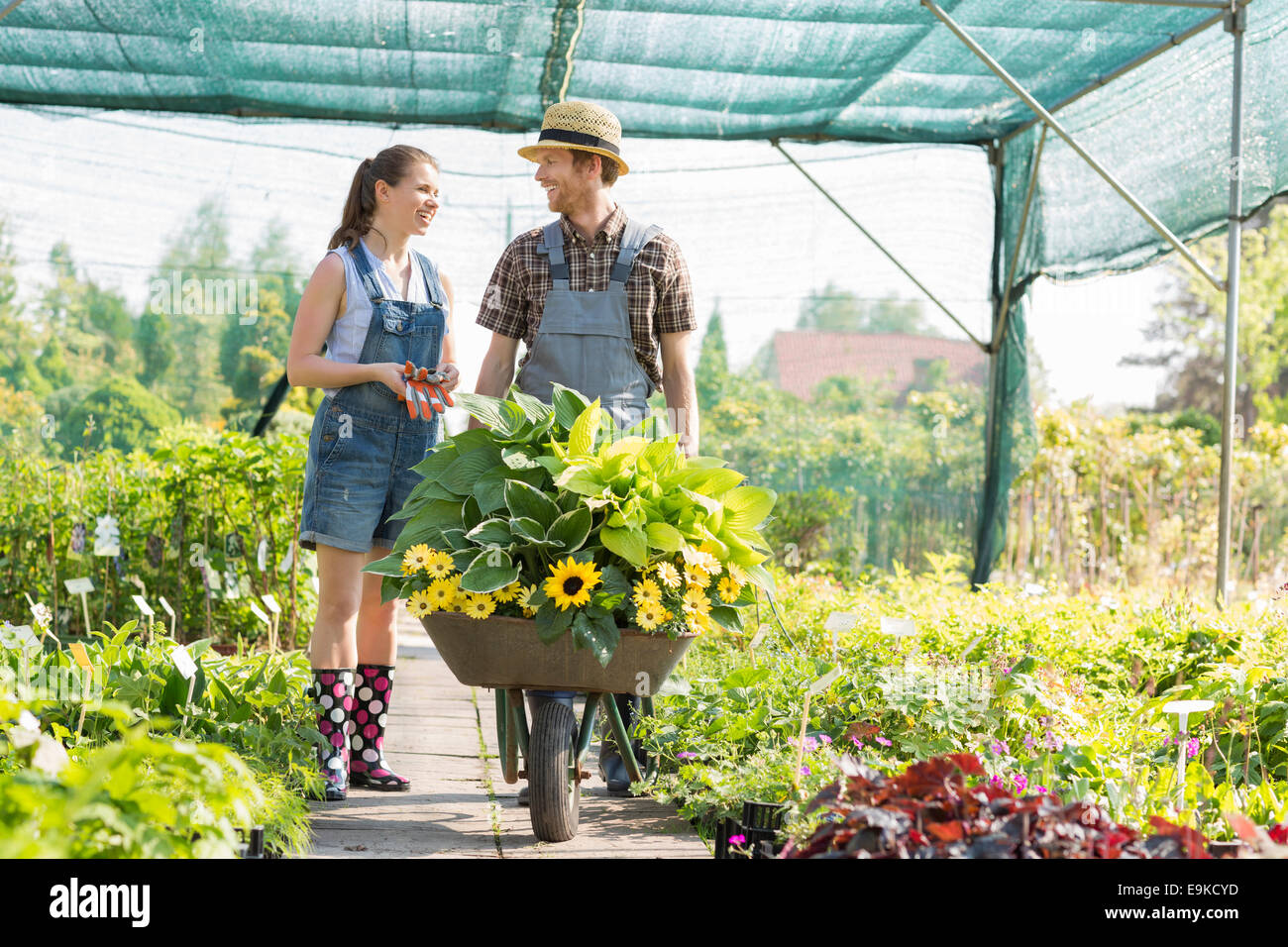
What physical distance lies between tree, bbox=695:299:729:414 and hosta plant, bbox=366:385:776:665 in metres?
4.04

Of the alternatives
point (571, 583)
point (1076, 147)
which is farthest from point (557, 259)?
point (1076, 147)

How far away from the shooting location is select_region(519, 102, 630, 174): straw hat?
9.13 ft

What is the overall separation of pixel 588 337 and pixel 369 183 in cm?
68

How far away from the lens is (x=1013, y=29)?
4742 mm

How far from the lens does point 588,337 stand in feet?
9.48

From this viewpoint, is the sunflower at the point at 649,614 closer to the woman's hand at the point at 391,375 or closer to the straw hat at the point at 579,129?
the woman's hand at the point at 391,375

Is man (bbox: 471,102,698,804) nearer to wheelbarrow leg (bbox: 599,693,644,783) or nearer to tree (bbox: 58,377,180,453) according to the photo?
wheelbarrow leg (bbox: 599,693,644,783)

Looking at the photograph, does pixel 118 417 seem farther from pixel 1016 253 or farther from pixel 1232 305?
pixel 1232 305

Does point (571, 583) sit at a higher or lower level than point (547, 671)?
higher

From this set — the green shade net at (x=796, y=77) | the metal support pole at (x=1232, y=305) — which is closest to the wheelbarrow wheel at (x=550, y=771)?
the green shade net at (x=796, y=77)

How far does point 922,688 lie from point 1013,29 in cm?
320

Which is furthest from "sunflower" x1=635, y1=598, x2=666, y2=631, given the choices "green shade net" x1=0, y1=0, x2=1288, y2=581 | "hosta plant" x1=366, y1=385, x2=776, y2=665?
"green shade net" x1=0, y1=0, x2=1288, y2=581
